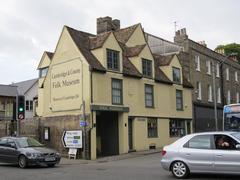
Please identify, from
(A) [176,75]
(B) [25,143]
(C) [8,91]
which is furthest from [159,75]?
(C) [8,91]

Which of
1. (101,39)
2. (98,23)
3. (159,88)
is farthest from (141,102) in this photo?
(98,23)

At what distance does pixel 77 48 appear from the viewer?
27359 millimetres

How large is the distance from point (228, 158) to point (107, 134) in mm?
17184

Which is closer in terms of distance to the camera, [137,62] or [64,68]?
[64,68]

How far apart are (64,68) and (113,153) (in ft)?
22.4

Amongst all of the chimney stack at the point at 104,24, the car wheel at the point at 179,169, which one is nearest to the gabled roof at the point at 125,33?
the chimney stack at the point at 104,24

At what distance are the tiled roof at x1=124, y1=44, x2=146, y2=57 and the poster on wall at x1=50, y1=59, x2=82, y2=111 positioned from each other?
529 centimetres

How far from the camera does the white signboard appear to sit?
84.1ft

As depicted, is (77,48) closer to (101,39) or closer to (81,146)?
(101,39)

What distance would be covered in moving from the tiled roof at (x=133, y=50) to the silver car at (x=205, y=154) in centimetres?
1785

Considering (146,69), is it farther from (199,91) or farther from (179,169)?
(179,169)

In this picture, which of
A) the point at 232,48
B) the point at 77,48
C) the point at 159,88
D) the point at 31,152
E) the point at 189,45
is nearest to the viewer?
the point at 31,152

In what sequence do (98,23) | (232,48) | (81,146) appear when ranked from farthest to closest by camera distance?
(232,48) < (98,23) < (81,146)

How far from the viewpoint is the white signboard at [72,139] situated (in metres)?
25.6
